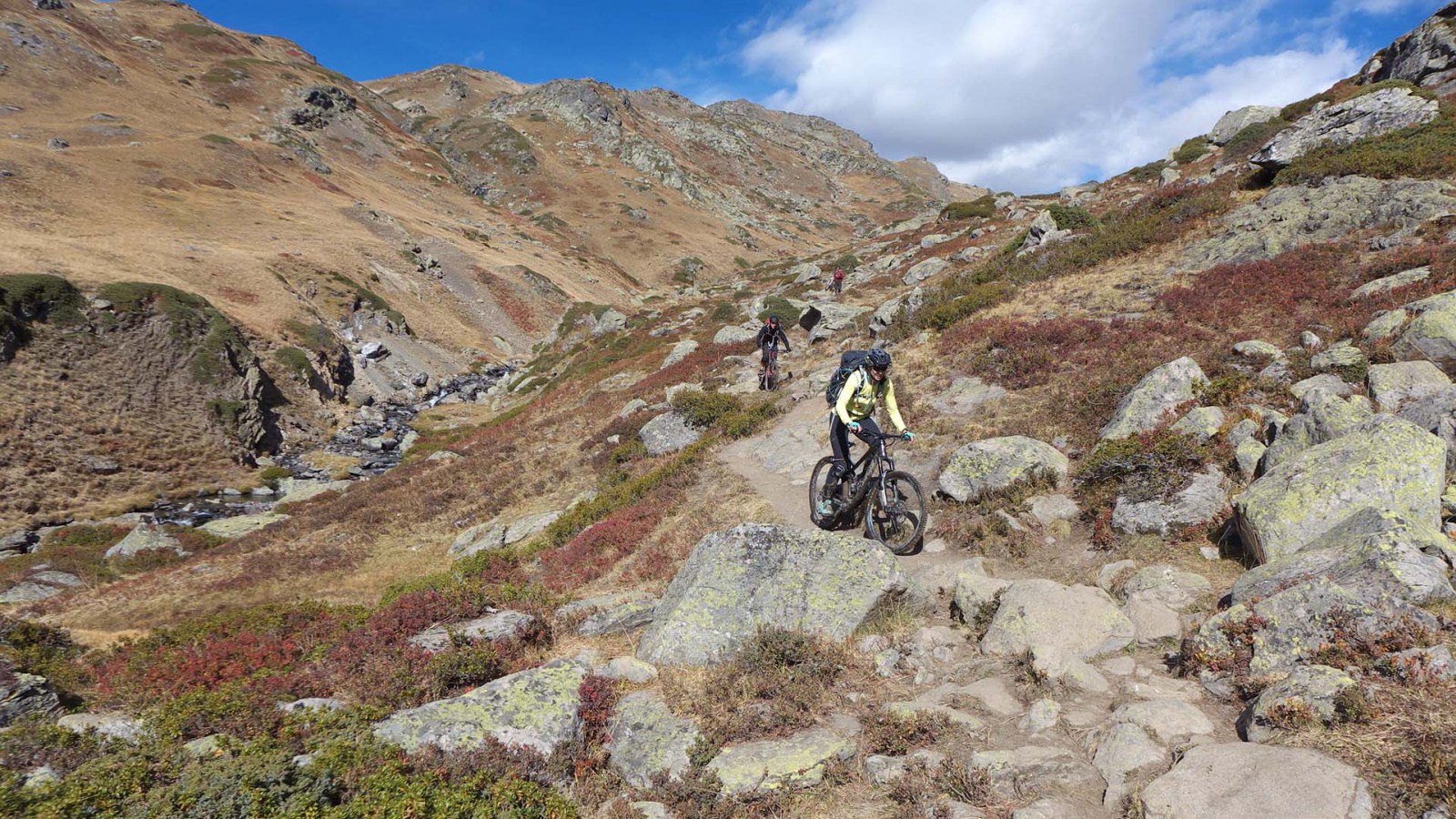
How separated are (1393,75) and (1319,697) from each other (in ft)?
139

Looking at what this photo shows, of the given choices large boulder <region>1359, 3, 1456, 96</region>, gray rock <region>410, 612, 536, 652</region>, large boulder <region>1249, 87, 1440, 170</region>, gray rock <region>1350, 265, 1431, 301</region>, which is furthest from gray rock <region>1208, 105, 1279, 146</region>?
gray rock <region>410, 612, 536, 652</region>

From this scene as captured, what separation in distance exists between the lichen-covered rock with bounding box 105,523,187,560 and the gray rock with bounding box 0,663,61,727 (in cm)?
1582

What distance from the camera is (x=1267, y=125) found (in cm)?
3016

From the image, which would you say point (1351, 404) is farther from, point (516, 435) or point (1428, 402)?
point (516, 435)

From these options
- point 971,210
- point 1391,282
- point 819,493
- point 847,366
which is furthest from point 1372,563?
point 971,210

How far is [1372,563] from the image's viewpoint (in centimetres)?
564

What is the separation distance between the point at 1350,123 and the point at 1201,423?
902 inches

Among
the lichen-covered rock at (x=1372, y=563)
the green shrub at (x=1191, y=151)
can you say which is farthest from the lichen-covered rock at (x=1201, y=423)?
the green shrub at (x=1191, y=151)

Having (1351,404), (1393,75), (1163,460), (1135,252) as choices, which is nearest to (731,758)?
(1163,460)

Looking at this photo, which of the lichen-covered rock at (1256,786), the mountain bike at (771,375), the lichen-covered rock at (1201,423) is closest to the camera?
the lichen-covered rock at (1256,786)

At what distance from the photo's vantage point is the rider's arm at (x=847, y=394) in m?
9.61

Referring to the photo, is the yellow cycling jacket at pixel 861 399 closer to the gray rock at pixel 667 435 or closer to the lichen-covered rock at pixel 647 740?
the lichen-covered rock at pixel 647 740

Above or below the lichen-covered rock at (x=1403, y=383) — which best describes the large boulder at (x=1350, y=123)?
above

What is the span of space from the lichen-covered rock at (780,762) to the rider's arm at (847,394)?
483cm
